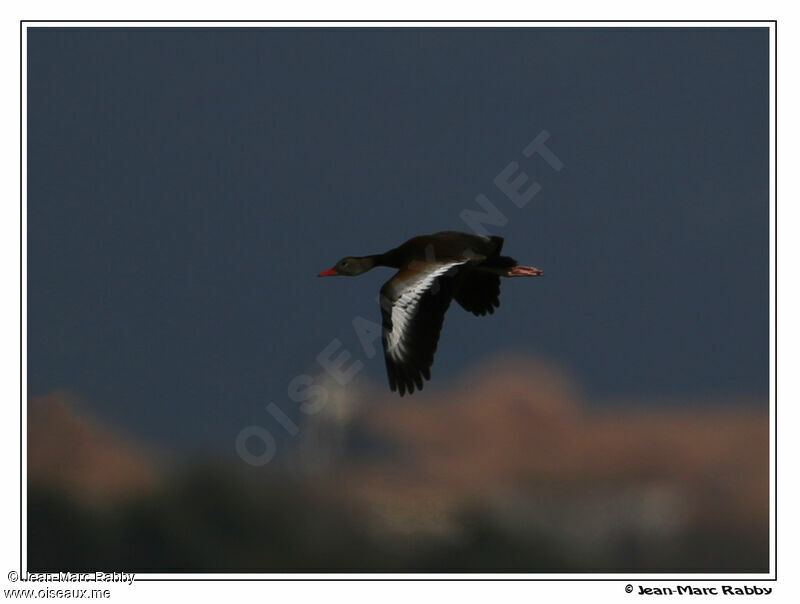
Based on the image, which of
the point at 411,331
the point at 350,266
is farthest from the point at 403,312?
the point at 350,266

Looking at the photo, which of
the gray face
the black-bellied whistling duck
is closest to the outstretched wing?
the black-bellied whistling duck

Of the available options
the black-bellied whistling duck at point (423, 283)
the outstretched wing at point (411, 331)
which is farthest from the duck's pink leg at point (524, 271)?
the outstretched wing at point (411, 331)

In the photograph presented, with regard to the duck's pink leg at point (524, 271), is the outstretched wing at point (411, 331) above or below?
below

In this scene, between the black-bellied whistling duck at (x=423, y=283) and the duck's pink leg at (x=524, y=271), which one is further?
the duck's pink leg at (x=524, y=271)

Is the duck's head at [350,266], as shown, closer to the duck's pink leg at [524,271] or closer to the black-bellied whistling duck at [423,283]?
the black-bellied whistling duck at [423,283]
